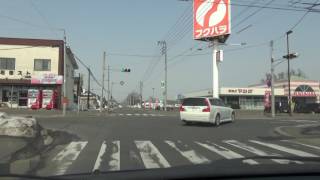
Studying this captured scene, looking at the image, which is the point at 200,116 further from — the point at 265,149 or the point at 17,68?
the point at 17,68

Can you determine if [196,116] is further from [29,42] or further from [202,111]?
[29,42]

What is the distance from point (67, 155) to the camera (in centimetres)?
1463

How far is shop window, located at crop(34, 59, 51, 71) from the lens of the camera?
59.6 m

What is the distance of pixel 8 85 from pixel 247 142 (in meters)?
44.0

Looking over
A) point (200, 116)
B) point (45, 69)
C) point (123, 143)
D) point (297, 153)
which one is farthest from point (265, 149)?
point (45, 69)

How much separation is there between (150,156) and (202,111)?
575 inches

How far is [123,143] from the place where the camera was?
18047mm

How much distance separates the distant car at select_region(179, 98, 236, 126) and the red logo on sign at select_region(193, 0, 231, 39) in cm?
2097

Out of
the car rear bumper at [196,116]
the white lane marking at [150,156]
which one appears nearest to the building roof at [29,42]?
the car rear bumper at [196,116]

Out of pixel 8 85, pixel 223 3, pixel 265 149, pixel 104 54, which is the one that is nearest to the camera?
pixel 265 149

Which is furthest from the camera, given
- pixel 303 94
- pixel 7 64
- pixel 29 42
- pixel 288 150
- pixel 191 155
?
pixel 303 94

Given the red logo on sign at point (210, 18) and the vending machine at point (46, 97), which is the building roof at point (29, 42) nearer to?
the vending machine at point (46, 97)

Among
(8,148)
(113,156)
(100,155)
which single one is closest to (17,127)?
(8,148)

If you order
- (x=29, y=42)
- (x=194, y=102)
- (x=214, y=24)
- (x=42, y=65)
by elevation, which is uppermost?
(x=214, y=24)
